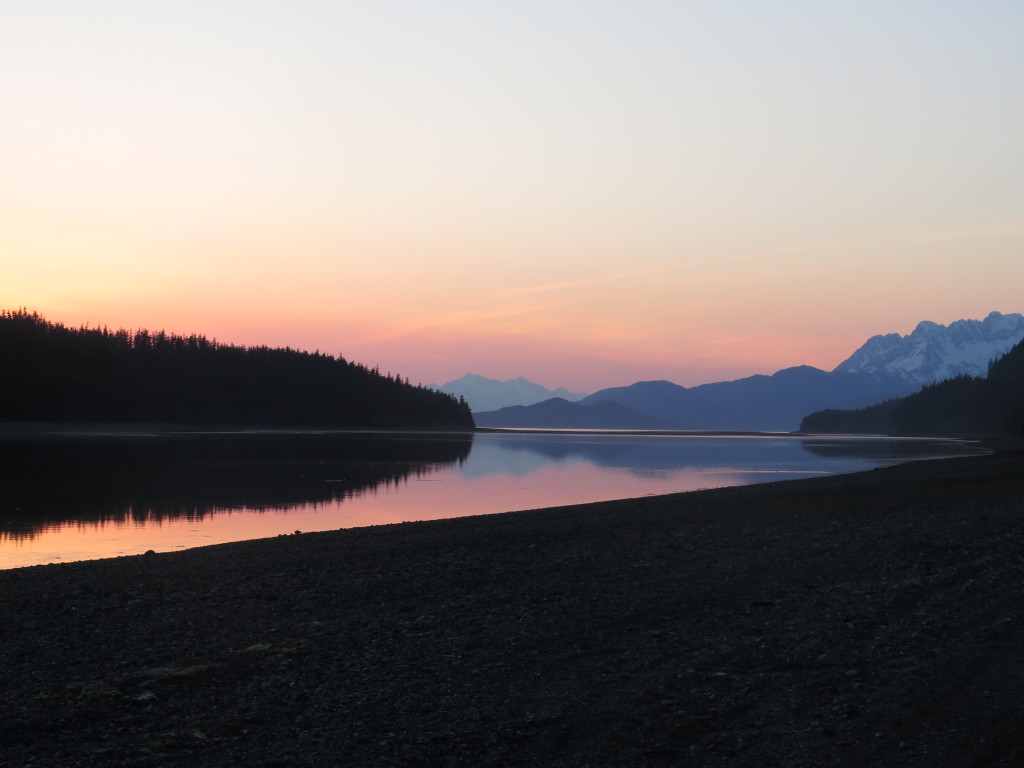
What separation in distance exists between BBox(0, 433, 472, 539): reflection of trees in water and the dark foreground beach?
11.9m

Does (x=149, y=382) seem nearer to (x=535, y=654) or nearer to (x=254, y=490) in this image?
(x=254, y=490)

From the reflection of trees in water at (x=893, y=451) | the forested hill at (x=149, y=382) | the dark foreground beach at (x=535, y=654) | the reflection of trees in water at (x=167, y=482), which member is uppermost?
the forested hill at (x=149, y=382)

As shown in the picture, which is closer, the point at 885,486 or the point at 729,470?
the point at 885,486

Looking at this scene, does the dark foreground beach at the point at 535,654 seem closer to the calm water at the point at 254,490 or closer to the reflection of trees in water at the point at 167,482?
the calm water at the point at 254,490

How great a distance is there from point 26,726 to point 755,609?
7.96 metres

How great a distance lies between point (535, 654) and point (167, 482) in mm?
33305

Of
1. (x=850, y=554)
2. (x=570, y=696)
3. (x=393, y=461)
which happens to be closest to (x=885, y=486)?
(x=850, y=554)

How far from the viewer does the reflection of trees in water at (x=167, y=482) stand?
27922mm

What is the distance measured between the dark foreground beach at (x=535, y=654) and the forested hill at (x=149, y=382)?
427 ft

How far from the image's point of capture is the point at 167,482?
3962 centimetres

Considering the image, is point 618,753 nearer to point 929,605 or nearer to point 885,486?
point 929,605

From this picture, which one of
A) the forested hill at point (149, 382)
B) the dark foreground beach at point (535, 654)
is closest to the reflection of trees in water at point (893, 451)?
the dark foreground beach at point (535, 654)

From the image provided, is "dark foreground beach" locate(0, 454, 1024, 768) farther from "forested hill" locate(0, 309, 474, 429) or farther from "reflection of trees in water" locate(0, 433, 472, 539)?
"forested hill" locate(0, 309, 474, 429)

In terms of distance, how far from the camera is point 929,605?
11.1m
